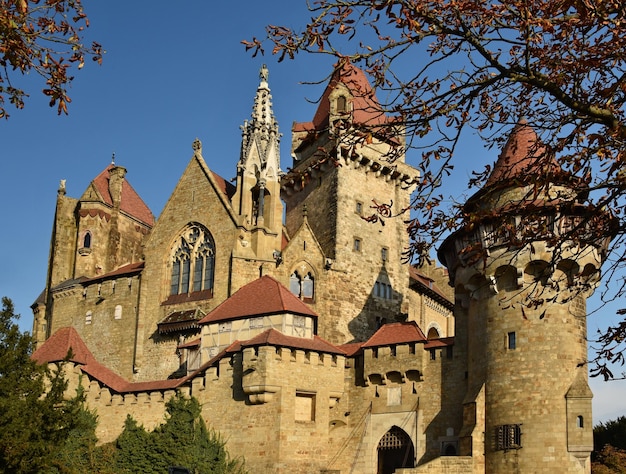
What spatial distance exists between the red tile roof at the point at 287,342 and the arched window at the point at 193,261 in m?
8.41

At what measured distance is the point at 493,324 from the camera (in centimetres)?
3272

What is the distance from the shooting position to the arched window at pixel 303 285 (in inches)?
1757

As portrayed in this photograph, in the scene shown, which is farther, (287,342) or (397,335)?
(397,335)

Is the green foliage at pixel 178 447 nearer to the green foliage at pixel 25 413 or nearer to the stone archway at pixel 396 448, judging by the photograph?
the stone archway at pixel 396 448

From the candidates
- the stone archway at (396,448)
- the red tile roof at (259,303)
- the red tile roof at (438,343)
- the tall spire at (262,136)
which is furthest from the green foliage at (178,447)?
the tall spire at (262,136)

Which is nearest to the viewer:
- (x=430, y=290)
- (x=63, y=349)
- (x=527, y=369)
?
(x=527, y=369)

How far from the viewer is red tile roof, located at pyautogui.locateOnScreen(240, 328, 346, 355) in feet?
117

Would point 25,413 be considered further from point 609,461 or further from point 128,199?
point 128,199

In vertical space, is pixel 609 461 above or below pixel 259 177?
below

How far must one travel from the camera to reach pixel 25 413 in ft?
87.6

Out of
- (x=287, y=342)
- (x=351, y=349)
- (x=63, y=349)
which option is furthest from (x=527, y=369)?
(x=63, y=349)

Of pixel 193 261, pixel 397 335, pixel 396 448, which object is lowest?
pixel 396 448

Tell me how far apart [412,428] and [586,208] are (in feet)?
77.0

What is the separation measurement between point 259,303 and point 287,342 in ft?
10.7
